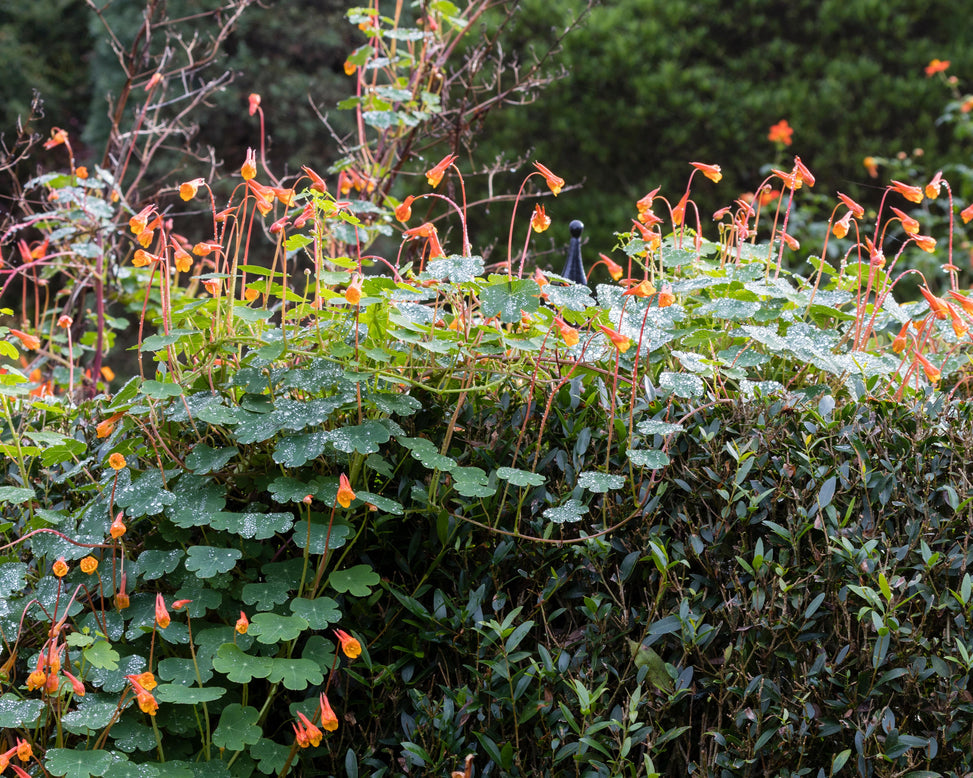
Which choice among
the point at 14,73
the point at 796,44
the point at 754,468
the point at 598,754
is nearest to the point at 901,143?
the point at 796,44

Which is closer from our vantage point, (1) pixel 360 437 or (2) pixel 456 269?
(1) pixel 360 437

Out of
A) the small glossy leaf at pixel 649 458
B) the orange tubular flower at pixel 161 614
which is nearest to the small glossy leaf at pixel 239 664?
the orange tubular flower at pixel 161 614

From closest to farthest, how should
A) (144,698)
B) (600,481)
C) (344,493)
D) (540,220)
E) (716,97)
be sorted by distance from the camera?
(144,698), (344,493), (600,481), (540,220), (716,97)

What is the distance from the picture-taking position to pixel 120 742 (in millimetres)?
1432

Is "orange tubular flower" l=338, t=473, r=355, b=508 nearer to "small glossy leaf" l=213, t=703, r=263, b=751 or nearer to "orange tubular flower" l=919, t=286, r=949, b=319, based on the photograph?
"small glossy leaf" l=213, t=703, r=263, b=751

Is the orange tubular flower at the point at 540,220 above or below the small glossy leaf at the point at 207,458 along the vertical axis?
above

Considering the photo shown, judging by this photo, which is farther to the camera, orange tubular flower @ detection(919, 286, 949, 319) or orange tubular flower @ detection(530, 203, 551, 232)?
orange tubular flower @ detection(530, 203, 551, 232)

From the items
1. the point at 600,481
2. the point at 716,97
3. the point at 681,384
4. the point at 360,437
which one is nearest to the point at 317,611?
the point at 360,437

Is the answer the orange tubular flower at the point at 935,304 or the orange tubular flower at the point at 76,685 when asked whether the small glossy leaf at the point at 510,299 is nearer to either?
the orange tubular flower at the point at 935,304

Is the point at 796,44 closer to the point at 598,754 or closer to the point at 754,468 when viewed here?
the point at 754,468

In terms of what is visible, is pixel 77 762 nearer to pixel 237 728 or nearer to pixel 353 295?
pixel 237 728

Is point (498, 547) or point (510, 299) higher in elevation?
point (510, 299)

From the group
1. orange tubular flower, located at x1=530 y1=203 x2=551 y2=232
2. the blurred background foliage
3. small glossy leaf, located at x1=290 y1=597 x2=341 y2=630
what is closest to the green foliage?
small glossy leaf, located at x1=290 y1=597 x2=341 y2=630

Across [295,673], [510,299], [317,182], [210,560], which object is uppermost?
[317,182]
